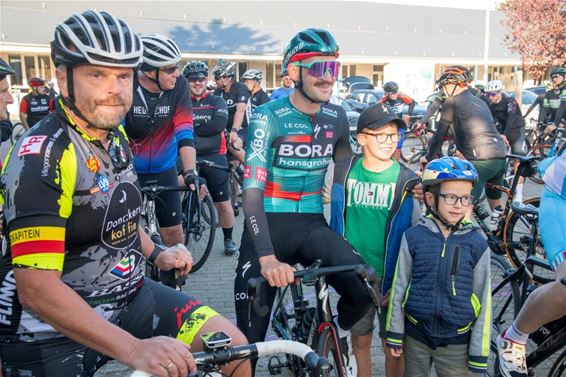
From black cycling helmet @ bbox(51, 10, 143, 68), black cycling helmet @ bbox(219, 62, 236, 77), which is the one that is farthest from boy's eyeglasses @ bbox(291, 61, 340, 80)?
black cycling helmet @ bbox(219, 62, 236, 77)

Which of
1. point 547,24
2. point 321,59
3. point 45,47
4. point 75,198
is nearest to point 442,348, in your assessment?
point 321,59

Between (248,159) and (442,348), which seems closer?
(442,348)

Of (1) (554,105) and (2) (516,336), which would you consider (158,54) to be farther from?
(1) (554,105)

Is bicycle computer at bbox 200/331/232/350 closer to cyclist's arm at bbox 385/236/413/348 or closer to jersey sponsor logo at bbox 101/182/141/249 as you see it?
jersey sponsor logo at bbox 101/182/141/249

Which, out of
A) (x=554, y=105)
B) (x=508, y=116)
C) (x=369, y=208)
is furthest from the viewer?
(x=554, y=105)

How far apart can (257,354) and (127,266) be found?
751mm

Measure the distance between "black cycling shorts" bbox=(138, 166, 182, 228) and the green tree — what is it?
847 inches

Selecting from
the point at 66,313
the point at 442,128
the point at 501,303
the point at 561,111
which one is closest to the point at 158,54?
the point at 66,313

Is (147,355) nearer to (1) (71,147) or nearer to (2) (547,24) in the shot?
(1) (71,147)

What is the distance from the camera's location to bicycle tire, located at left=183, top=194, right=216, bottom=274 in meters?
6.56

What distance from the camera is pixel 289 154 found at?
336 centimetres

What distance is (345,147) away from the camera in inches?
142

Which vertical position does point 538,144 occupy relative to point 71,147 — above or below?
below

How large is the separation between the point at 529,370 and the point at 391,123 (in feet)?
6.31
